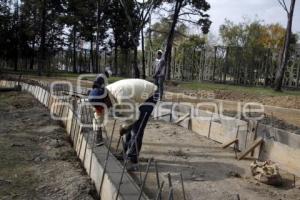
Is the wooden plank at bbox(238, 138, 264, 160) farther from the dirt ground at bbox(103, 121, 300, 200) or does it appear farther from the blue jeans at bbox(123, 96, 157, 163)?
the blue jeans at bbox(123, 96, 157, 163)

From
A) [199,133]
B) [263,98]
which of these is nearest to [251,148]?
[199,133]

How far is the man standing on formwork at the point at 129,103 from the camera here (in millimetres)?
6961

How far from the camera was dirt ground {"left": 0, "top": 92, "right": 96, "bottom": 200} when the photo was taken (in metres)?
6.10

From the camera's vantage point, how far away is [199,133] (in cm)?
1125

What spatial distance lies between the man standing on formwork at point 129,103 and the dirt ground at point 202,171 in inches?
18.2

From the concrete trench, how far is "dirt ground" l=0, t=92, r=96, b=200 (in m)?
0.22

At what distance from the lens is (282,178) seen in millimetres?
7500

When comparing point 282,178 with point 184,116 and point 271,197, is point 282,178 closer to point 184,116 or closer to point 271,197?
point 271,197

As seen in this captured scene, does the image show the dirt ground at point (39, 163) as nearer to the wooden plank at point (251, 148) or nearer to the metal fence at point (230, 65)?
the wooden plank at point (251, 148)

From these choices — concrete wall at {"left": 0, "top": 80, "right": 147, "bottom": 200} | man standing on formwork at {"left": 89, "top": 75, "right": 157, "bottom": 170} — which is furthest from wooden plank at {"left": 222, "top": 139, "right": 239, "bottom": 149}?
concrete wall at {"left": 0, "top": 80, "right": 147, "bottom": 200}

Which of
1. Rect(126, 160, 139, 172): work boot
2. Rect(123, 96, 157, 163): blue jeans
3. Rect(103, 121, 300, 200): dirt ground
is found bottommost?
Rect(103, 121, 300, 200): dirt ground

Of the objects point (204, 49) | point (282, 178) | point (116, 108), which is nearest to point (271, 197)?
point (282, 178)

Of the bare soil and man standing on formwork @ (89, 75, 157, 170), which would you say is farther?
the bare soil

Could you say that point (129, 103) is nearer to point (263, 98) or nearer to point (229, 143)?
point (229, 143)
